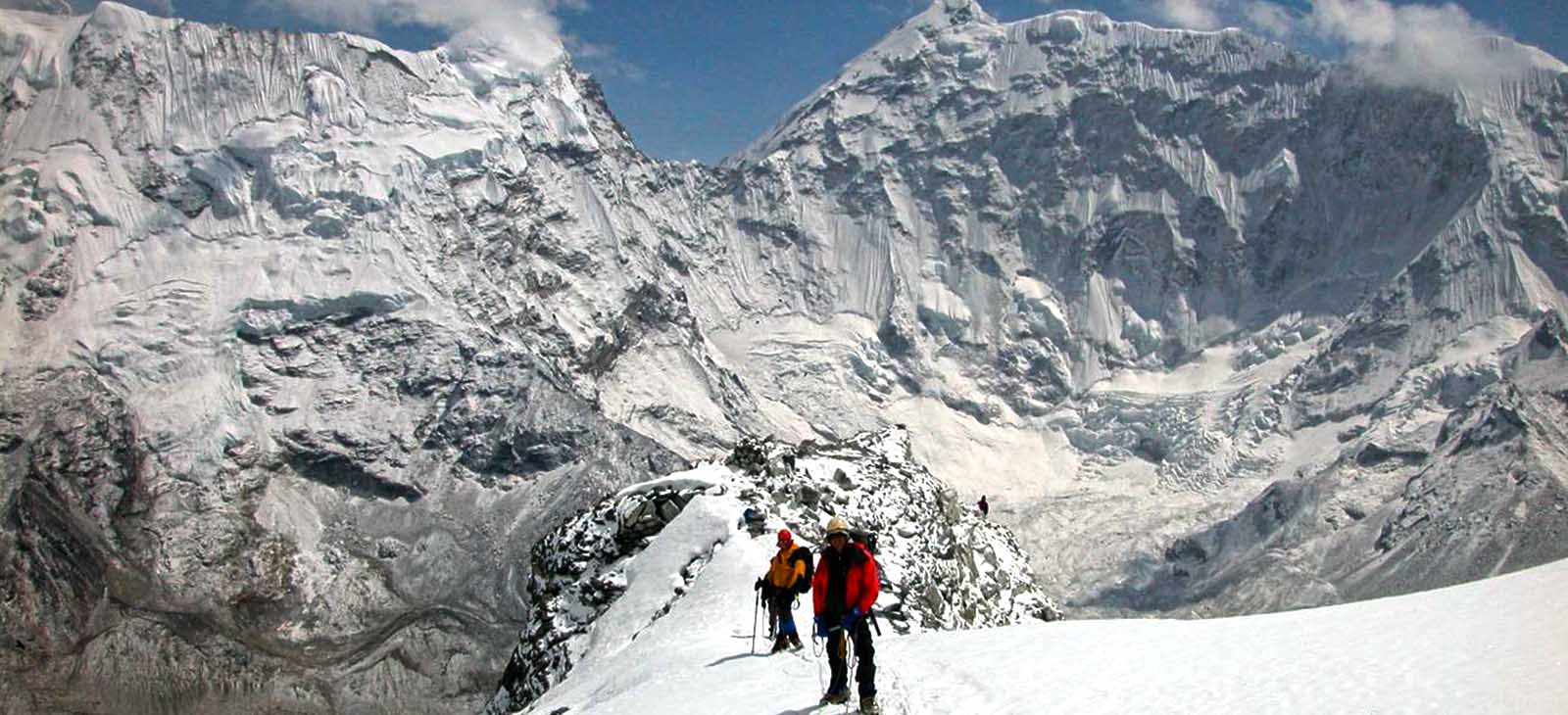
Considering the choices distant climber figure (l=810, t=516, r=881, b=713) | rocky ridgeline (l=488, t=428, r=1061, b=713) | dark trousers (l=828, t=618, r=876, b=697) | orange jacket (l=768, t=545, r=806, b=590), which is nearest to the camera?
dark trousers (l=828, t=618, r=876, b=697)

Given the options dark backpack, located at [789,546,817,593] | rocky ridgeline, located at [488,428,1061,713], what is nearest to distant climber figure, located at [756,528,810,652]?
dark backpack, located at [789,546,817,593]

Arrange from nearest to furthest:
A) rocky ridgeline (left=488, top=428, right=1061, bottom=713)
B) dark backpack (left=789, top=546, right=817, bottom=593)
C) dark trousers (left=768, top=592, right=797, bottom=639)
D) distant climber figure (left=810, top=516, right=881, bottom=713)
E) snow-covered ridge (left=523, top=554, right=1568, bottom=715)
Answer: snow-covered ridge (left=523, top=554, right=1568, bottom=715)
distant climber figure (left=810, top=516, right=881, bottom=713)
dark backpack (left=789, top=546, right=817, bottom=593)
dark trousers (left=768, top=592, right=797, bottom=639)
rocky ridgeline (left=488, top=428, right=1061, bottom=713)

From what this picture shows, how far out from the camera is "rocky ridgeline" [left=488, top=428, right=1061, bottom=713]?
55875 millimetres

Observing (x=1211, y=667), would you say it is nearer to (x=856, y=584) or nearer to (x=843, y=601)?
(x=856, y=584)

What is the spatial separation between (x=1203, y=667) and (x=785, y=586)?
38.0 ft

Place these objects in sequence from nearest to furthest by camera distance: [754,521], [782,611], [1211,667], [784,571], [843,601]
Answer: [1211,667], [843,601], [784,571], [782,611], [754,521]

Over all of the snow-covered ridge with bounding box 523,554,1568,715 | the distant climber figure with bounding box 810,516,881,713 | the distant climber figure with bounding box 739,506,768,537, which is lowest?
the snow-covered ridge with bounding box 523,554,1568,715

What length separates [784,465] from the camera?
62.5 metres

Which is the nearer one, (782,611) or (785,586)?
(785,586)

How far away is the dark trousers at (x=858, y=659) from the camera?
1115 inches

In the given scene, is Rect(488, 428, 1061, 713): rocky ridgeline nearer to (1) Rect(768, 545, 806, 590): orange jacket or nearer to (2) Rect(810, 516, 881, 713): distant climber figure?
(1) Rect(768, 545, 806, 590): orange jacket

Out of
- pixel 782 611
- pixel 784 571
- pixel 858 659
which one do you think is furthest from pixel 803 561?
pixel 858 659

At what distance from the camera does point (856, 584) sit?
2945 centimetres

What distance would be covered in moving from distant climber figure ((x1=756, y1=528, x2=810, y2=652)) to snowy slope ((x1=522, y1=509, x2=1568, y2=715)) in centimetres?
69
